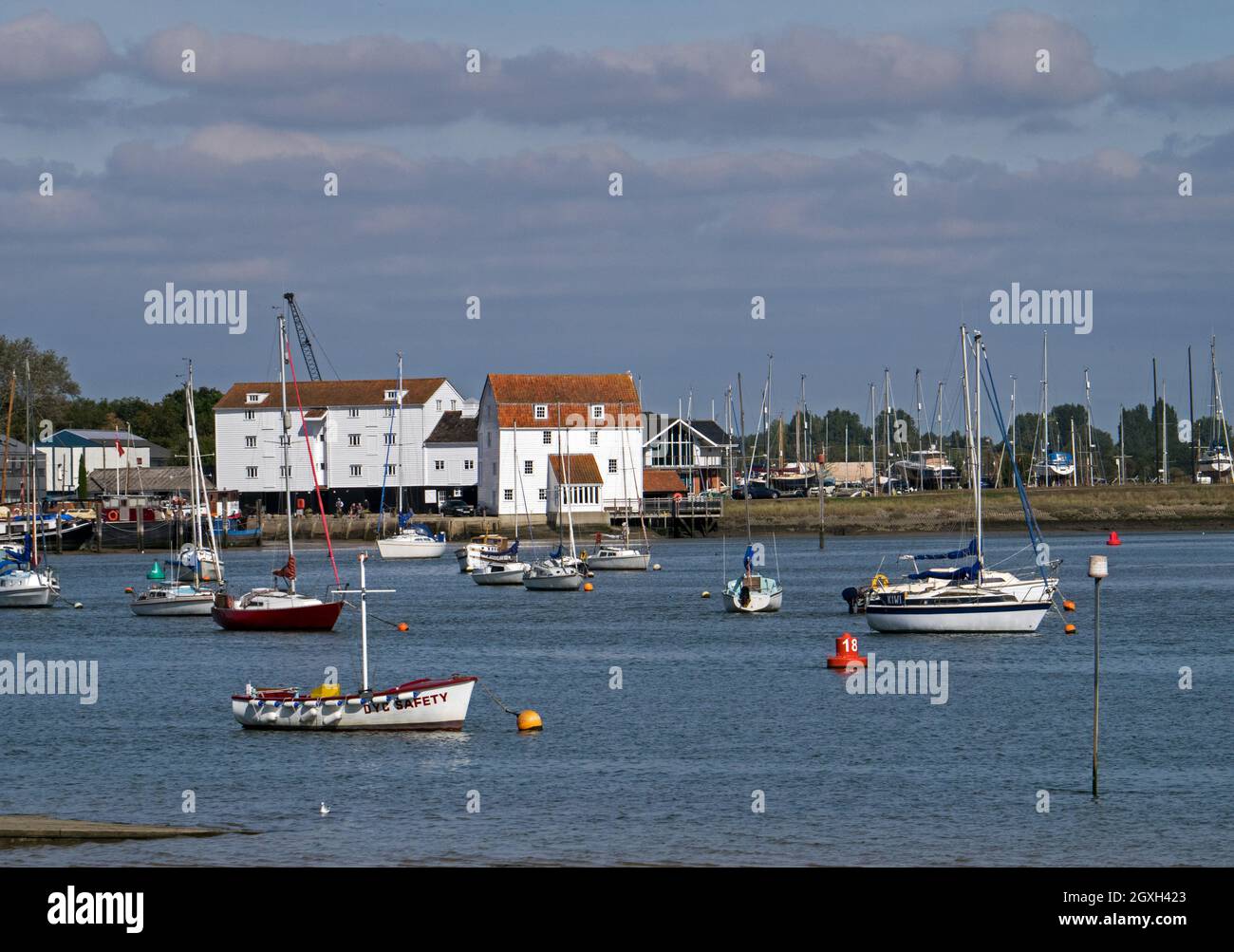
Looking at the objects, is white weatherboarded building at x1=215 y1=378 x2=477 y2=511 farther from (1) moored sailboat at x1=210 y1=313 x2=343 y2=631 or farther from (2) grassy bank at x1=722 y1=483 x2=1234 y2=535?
(1) moored sailboat at x1=210 y1=313 x2=343 y2=631

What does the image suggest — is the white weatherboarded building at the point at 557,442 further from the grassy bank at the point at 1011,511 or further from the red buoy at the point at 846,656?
the red buoy at the point at 846,656

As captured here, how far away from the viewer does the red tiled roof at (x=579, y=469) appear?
458 ft

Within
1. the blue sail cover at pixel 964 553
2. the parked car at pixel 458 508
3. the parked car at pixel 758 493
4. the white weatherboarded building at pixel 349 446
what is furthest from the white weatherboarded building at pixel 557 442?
the blue sail cover at pixel 964 553

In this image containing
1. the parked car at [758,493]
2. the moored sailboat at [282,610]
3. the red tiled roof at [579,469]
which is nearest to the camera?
the moored sailboat at [282,610]

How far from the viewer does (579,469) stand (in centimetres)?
14050

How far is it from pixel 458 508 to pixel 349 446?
40.5 feet

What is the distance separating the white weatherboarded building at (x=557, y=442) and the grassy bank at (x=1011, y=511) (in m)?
14.7

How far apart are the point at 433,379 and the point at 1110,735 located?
12248cm

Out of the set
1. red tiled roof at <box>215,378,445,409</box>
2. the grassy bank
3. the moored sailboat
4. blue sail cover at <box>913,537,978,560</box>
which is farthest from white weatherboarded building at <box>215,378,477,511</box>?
blue sail cover at <box>913,537,978,560</box>

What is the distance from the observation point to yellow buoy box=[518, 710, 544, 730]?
1577 inches

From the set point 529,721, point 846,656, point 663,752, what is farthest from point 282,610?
point 663,752

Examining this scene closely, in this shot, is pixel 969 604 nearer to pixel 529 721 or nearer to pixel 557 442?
pixel 529 721

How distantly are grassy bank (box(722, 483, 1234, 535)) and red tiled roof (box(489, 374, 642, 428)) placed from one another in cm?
1700
